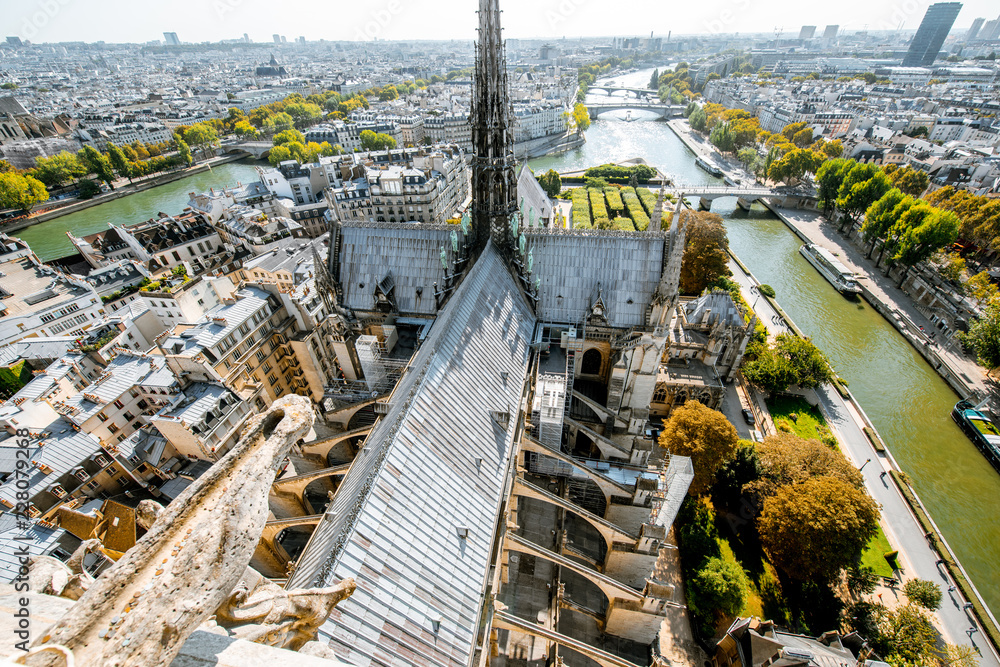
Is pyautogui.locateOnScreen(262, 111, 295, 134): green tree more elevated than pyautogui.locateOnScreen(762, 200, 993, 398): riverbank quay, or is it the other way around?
pyautogui.locateOnScreen(262, 111, 295, 134): green tree

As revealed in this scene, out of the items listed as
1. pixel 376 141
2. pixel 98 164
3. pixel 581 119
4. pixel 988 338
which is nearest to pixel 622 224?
pixel 988 338

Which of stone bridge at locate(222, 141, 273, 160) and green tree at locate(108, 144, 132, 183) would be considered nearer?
green tree at locate(108, 144, 132, 183)

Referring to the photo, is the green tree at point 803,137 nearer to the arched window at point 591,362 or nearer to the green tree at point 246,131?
the arched window at point 591,362

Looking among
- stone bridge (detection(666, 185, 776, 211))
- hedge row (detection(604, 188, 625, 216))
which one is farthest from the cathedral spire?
stone bridge (detection(666, 185, 776, 211))

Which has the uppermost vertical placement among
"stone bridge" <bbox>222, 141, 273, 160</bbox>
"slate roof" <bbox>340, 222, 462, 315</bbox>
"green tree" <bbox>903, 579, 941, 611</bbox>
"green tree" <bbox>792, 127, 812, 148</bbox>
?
"slate roof" <bbox>340, 222, 462, 315</bbox>

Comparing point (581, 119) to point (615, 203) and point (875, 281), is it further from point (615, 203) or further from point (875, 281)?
point (875, 281)

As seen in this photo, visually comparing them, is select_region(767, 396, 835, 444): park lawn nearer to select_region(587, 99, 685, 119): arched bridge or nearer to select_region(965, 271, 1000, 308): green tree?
select_region(965, 271, 1000, 308): green tree

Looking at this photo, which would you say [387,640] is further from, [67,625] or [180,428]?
[180,428]

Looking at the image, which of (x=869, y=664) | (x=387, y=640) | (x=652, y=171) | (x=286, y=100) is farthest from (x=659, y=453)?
(x=286, y=100)
